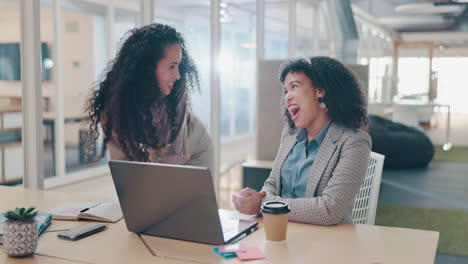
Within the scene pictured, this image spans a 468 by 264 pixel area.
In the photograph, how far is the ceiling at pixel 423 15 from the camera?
4.24 metres

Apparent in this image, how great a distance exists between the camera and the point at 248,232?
65.4 inches

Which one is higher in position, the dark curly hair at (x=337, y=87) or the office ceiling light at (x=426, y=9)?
the office ceiling light at (x=426, y=9)

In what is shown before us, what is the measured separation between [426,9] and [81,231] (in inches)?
147

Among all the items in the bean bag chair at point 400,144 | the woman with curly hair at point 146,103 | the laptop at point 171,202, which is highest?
the woman with curly hair at point 146,103

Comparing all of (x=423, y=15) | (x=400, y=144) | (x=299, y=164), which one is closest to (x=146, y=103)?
(x=299, y=164)

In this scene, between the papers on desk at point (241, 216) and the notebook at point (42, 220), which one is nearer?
the notebook at point (42, 220)

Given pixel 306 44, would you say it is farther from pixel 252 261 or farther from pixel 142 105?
pixel 252 261

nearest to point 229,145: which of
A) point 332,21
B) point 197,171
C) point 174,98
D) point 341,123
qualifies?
point 332,21

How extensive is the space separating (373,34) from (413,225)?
5.91 feet

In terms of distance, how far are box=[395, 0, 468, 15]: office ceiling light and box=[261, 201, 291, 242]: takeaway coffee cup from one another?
3392 millimetres

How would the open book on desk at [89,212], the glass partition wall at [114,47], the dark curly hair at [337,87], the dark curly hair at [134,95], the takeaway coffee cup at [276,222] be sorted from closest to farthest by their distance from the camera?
the takeaway coffee cup at [276,222]
the open book on desk at [89,212]
the dark curly hair at [337,87]
the dark curly hair at [134,95]
the glass partition wall at [114,47]

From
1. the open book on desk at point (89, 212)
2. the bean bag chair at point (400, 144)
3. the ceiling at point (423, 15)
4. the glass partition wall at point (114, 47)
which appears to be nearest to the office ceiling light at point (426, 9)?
the ceiling at point (423, 15)

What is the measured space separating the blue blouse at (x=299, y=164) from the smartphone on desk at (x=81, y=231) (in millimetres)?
820

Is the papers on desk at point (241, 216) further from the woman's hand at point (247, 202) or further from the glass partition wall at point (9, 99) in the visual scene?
the glass partition wall at point (9, 99)
